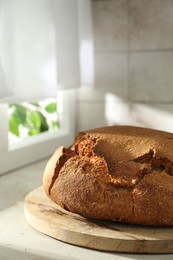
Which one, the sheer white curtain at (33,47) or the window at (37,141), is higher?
the sheer white curtain at (33,47)

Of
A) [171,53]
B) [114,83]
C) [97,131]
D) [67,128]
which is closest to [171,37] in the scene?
[171,53]

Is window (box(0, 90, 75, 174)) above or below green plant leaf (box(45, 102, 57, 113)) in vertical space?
below

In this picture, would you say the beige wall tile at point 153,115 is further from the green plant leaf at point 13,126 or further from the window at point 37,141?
the green plant leaf at point 13,126

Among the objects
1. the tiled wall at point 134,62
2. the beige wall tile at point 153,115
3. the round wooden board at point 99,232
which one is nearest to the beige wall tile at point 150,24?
the tiled wall at point 134,62

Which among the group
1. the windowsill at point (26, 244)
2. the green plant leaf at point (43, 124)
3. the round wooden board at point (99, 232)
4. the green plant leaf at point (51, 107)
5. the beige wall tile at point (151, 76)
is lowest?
the windowsill at point (26, 244)

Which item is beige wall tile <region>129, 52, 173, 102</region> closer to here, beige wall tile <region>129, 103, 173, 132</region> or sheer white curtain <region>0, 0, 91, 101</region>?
beige wall tile <region>129, 103, 173, 132</region>

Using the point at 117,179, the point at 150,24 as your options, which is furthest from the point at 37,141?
the point at 117,179

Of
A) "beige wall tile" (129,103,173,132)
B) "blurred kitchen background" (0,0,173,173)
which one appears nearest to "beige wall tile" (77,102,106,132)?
"blurred kitchen background" (0,0,173,173)
